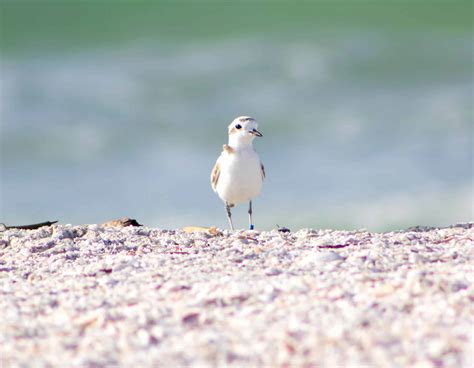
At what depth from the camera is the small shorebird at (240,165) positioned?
10.4 meters

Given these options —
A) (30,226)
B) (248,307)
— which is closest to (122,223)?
(30,226)

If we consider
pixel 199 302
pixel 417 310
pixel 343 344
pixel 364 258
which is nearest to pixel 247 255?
pixel 364 258

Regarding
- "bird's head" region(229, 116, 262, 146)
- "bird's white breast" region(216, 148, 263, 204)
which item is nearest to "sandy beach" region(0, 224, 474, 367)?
"bird's white breast" region(216, 148, 263, 204)

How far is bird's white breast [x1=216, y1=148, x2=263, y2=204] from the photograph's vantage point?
10344mm

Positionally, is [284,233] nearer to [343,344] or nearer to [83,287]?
[83,287]

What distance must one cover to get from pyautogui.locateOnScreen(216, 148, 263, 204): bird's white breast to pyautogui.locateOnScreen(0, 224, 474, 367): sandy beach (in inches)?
124

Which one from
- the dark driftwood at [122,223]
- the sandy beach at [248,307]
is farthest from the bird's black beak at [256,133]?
the sandy beach at [248,307]

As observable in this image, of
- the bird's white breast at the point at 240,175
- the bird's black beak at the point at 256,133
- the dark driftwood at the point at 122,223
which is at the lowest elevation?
the dark driftwood at the point at 122,223

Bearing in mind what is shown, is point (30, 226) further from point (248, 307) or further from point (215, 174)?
point (248, 307)

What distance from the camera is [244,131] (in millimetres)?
10461

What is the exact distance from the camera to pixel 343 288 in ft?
15.2

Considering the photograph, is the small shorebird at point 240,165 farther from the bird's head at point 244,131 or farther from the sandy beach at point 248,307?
the sandy beach at point 248,307

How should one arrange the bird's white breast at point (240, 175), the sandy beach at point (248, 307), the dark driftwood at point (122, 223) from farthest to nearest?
the bird's white breast at point (240, 175), the dark driftwood at point (122, 223), the sandy beach at point (248, 307)

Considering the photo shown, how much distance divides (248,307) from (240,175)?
610 centimetres
